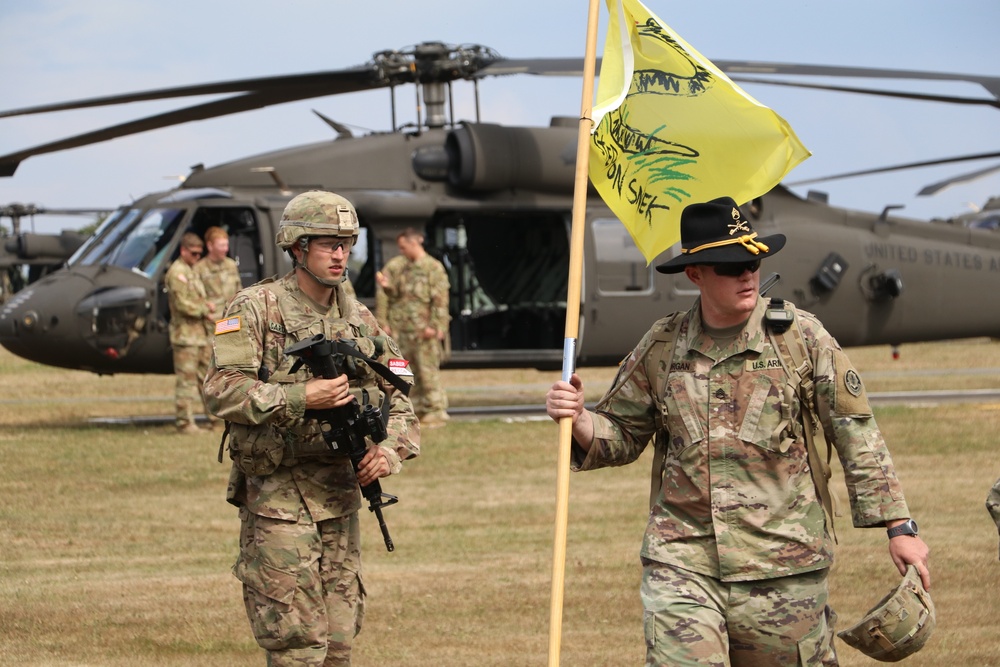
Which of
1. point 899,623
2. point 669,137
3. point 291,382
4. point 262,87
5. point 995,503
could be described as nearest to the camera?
point 899,623

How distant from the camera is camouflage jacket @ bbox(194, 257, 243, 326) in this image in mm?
13172

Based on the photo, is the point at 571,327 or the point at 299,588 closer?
the point at 571,327

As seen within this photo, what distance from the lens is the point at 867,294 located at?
15.7 m

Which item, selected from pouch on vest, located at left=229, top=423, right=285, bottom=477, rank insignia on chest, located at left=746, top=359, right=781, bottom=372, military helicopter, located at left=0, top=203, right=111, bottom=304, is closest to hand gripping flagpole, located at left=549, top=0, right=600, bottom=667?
rank insignia on chest, located at left=746, top=359, right=781, bottom=372

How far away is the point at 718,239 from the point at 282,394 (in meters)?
1.57

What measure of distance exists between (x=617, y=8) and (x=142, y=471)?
7473 millimetres

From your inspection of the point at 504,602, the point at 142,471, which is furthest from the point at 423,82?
the point at 504,602

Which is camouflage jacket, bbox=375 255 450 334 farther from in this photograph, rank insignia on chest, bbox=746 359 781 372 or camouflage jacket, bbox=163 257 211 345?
rank insignia on chest, bbox=746 359 781 372

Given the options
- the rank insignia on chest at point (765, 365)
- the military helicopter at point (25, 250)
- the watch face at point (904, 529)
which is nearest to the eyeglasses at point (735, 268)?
the rank insignia on chest at point (765, 365)

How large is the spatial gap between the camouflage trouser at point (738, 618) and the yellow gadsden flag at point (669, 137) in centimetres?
134

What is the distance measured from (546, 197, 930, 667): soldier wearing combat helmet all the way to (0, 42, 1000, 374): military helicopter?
7.47 metres

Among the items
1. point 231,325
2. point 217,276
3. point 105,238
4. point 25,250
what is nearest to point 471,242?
point 217,276

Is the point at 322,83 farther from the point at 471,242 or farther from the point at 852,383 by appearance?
the point at 852,383

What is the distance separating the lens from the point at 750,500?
411cm
